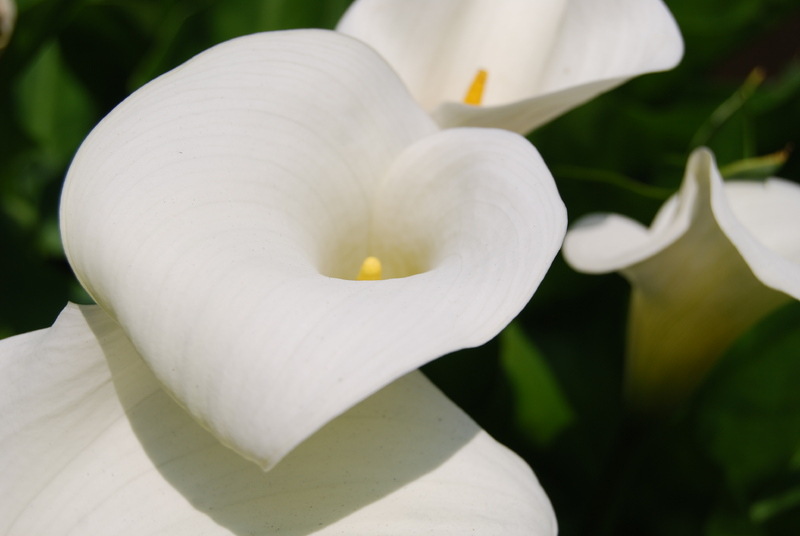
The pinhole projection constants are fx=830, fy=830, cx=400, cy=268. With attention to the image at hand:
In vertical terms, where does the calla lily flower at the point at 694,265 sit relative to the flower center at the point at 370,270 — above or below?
below

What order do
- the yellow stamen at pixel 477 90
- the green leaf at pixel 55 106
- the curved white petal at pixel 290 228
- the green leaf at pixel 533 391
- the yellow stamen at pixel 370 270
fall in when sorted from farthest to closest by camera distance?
the green leaf at pixel 55 106, the green leaf at pixel 533 391, the yellow stamen at pixel 477 90, the yellow stamen at pixel 370 270, the curved white petal at pixel 290 228

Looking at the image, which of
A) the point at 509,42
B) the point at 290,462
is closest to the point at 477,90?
the point at 509,42

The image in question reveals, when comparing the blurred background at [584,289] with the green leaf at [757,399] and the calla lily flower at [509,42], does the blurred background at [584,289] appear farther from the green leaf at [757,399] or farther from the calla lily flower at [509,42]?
the calla lily flower at [509,42]

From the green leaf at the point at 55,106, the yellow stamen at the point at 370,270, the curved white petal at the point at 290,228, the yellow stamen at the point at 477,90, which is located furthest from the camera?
the green leaf at the point at 55,106

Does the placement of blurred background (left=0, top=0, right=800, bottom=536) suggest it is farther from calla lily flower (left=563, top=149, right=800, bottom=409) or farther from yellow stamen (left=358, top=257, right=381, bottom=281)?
yellow stamen (left=358, top=257, right=381, bottom=281)

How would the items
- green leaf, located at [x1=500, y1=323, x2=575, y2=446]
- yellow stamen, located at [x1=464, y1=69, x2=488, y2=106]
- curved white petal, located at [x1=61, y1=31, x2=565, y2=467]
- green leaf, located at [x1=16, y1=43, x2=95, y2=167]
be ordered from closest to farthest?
curved white petal, located at [x1=61, y1=31, x2=565, y2=467], yellow stamen, located at [x1=464, y1=69, x2=488, y2=106], green leaf, located at [x1=500, y1=323, x2=575, y2=446], green leaf, located at [x1=16, y1=43, x2=95, y2=167]

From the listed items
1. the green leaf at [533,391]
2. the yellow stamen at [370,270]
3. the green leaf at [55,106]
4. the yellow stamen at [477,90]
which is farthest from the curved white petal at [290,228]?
the green leaf at [55,106]

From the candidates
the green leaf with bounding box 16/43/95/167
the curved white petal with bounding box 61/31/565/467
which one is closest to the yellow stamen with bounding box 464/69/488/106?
the curved white petal with bounding box 61/31/565/467
